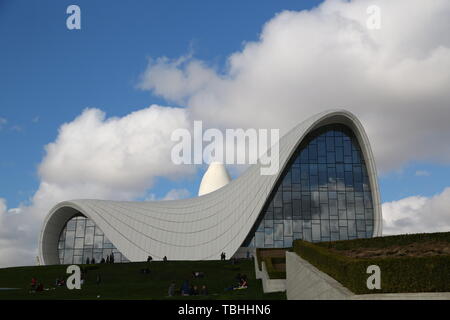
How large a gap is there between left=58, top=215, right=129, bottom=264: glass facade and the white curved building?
0.09m

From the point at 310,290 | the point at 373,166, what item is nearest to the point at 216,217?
the point at 373,166

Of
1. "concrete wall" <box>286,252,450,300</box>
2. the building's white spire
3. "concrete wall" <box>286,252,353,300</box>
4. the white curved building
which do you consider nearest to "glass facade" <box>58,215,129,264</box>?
the white curved building

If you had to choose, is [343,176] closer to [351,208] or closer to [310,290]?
[351,208]

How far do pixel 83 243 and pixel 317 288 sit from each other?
33.5 metres

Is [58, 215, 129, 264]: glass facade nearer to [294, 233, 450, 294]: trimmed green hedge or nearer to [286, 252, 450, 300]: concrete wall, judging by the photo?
[286, 252, 450, 300]: concrete wall

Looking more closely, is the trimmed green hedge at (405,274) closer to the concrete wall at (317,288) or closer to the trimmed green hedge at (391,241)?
the concrete wall at (317,288)

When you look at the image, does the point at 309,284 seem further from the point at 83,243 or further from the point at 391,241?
the point at 83,243

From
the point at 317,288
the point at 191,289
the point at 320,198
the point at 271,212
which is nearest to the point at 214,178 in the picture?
the point at 271,212

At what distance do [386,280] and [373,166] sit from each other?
99.2 ft

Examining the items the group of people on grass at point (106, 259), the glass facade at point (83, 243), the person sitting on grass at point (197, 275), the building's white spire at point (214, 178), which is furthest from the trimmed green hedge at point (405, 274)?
the building's white spire at point (214, 178)

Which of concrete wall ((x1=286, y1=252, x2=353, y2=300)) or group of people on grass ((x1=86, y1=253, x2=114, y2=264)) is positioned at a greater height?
group of people on grass ((x1=86, y1=253, x2=114, y2=264))

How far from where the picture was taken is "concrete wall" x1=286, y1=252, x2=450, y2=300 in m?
9.80

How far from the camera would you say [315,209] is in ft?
127
